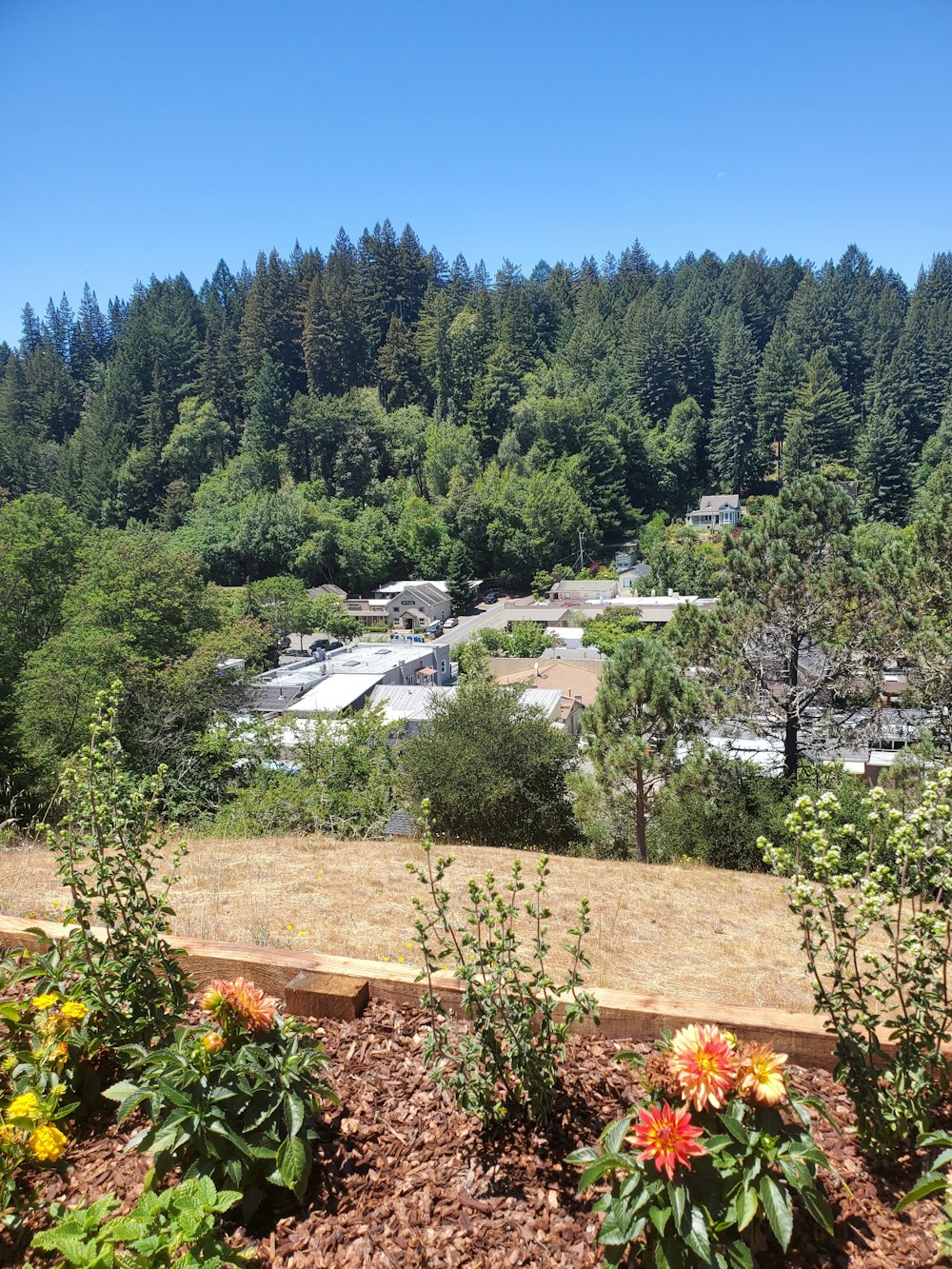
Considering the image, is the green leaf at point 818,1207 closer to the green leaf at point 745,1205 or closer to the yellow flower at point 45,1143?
the green leaf at point 745,1205

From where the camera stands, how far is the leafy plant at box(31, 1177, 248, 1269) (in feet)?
4.77

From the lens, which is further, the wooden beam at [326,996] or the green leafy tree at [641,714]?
the green leafy tree at [641,714]

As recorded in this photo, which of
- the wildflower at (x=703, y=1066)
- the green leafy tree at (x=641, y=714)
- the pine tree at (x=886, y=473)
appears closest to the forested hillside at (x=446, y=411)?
the pine tree at (x=886, y=473)

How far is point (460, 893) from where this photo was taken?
16.7ft

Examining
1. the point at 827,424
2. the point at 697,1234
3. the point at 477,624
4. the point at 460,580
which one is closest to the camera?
the point at 697,1234

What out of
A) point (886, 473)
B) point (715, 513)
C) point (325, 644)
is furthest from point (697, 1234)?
point (886, 473)

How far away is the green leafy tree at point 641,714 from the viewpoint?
9.91m

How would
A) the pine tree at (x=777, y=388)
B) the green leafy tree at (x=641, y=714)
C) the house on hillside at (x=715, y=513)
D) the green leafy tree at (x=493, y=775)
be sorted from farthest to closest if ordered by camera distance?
the pine tree at (x=777, y=388) < the house on hillside at (x=715, y=513) < the green leafy tree at (x=493, y=775) < the green leafy tree at (x=641, y=714)

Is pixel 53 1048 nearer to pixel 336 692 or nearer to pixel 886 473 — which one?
pixel 336 692

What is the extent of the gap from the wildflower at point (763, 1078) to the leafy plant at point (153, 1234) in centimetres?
103

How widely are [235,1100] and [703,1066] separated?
3.34 ft

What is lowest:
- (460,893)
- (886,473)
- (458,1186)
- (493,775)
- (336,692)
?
(336,692)

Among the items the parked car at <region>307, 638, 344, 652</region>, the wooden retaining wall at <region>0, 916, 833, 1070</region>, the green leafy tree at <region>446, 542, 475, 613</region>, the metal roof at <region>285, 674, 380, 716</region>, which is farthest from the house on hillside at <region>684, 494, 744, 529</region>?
the wooden retaining wall at <region>0, 916, 833, 1070</region>

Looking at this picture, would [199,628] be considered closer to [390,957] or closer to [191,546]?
[390,957]
